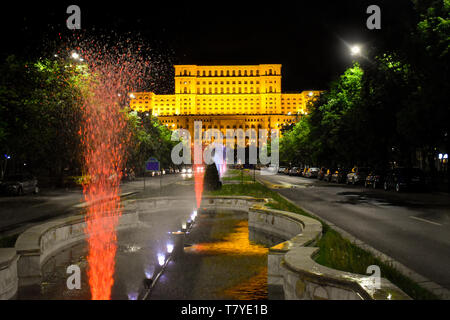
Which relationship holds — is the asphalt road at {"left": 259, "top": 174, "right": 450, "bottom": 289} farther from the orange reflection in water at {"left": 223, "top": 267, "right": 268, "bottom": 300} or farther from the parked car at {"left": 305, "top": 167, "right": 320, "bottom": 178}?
the parked car at {"left": 305, "top": 167, "right": 320, "bottom": 178}

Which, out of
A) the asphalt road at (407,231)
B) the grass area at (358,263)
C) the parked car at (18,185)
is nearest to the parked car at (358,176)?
the asphalt road at (407,231)

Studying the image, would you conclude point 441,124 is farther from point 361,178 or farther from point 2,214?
point 2,214

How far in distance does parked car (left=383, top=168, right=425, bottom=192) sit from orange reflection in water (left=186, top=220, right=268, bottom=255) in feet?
72.1

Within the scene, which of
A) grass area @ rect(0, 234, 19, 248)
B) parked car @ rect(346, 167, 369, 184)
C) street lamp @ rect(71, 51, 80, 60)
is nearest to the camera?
grass area @ rect(0, 234, 19, 248)

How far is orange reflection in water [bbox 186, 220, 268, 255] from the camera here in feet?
34.7

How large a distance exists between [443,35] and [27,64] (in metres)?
21.7

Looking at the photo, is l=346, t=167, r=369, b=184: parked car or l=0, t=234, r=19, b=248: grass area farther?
l=346, t=167, r=369, b=184: parked car

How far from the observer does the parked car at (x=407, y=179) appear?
102 feet

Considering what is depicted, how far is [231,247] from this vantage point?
11.1 meters

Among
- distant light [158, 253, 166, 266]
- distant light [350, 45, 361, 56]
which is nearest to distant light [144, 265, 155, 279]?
distant light [158, 253, 166, 266]

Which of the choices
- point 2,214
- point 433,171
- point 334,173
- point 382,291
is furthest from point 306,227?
point 334,173

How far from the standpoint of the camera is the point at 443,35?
24188 mm

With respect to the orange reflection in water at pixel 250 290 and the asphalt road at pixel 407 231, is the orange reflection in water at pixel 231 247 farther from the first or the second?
the asphalt road at pixel 407 231

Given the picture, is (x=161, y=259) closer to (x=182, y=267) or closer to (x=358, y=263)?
(x=182, y=267)
